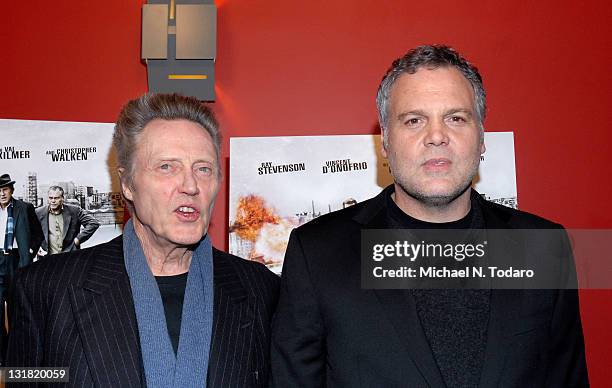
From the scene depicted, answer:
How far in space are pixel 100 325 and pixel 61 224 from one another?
0.85 meters

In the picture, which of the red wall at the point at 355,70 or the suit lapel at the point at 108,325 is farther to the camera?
the red wall at the point at 355,70

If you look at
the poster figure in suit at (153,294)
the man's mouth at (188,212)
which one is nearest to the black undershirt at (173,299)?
the poster figure in suit at (153,294)

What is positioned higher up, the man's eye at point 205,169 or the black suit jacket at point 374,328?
the man's eye at point 205,169

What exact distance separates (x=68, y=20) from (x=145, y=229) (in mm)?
1146

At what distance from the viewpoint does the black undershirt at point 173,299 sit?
1.86 metres

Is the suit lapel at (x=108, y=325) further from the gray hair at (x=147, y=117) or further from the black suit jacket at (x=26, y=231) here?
the black suit jacket at (x=26, y=231)

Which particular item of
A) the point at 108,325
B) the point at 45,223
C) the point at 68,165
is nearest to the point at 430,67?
the point at 108,325

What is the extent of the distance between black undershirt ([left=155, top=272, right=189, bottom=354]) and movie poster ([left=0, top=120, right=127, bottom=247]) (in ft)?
2.26

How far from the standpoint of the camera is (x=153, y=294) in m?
1.85

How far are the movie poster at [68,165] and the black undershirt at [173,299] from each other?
688 mm

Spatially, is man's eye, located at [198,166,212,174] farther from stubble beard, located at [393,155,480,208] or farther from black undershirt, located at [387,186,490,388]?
black undershirt, located at [387,186,490,388]

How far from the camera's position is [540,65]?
282cm

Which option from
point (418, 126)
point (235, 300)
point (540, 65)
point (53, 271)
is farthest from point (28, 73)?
point (540, 65)

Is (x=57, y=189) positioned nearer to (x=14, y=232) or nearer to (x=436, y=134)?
(x=14, y=232)
